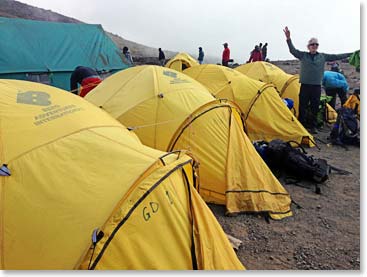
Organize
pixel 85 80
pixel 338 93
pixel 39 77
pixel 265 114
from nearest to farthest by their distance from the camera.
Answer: pixel 85 80
pixel 265 114
pixel 338 93
pixel 39 77

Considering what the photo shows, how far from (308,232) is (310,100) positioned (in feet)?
16.7

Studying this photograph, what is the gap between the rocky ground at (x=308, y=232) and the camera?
380 centimetres

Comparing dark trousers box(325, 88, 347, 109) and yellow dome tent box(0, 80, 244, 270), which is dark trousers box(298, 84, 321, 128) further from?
yellow dome tent box(0, 80, 244, 270)

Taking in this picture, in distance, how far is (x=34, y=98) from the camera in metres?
3.32

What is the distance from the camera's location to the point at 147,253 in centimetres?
244

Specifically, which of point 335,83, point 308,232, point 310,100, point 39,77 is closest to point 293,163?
point 308,232

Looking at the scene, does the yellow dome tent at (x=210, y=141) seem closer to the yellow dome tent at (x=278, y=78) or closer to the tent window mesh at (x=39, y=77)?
the yellow dome tent at (x=278, y=78)

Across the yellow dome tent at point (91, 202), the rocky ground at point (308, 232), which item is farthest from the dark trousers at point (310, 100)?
the yellow dome tent at point (91, 202)

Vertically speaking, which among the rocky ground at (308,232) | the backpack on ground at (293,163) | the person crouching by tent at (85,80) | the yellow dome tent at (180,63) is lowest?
the rocky ground at (308,232)

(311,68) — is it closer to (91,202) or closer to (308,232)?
(308,232)

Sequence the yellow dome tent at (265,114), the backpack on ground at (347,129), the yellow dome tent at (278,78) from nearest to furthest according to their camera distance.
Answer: the yellow dome tent at (265,114) < the backpack on ground at (347,129) < the yellow dome tent at (278,78)

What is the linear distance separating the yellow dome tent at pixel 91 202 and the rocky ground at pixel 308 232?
1115 millimetres

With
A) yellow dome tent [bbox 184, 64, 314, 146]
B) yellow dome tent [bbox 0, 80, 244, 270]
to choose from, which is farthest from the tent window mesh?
yellow dome tent [bbox 0, 80, 244, 270]

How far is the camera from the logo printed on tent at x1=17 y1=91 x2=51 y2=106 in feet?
10.6
